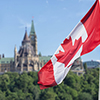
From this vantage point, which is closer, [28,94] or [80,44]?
[80,44]

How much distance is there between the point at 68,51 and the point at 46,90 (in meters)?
80.2

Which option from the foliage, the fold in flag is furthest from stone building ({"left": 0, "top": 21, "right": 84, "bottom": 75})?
the fold in flag

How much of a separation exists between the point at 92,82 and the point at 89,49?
333ft

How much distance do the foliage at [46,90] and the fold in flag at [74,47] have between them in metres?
73.1

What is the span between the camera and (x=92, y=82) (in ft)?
354

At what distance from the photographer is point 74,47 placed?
898cm

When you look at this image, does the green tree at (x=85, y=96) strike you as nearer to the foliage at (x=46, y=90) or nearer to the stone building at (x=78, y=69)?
the foliage at (x=46, y=90)

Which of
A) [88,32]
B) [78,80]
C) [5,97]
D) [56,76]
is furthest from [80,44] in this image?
[78,80]

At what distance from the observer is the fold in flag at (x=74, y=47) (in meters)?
8.37

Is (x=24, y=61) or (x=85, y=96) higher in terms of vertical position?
(x=24, y=61)

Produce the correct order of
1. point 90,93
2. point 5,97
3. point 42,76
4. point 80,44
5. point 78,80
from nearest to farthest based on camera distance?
1. point 80,44
2. point 42,76
3. point 5,97
4. point 90,93
5. point 78,80

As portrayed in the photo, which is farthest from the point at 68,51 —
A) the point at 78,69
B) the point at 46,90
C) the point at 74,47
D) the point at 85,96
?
the point at 78,69

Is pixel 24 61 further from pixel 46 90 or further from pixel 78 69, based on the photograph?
pixel 46 90

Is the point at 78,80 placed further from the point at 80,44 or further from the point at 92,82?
Result: the point at 80,44
